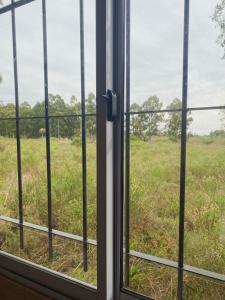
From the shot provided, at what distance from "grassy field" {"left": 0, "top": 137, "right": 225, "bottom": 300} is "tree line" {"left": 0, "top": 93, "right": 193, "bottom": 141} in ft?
0.12

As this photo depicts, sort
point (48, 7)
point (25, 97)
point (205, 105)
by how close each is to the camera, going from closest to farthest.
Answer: point (205, 105), point (48, 7), point (25, 97)

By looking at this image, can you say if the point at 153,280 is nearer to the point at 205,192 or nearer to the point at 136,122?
the point at 205,192

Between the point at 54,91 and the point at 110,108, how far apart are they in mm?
412

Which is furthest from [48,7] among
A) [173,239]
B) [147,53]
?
[173,239]

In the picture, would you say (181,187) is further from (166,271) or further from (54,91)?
(54,91)

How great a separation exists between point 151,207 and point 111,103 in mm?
396

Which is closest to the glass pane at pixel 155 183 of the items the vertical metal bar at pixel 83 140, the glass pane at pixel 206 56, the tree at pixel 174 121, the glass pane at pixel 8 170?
the tree at pixel 174 121

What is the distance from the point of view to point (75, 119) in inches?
→ 48.1

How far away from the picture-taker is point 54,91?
1.27 m

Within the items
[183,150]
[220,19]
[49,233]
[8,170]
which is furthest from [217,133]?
[8,170]

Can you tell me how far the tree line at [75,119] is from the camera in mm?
965

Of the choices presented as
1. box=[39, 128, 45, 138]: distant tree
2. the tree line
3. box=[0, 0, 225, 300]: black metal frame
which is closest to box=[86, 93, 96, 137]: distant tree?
the tree line

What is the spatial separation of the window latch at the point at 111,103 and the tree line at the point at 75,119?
0.08 metres

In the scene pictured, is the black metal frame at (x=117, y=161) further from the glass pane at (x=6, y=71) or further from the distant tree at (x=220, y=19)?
the glass pane at (x=6, y=71)
